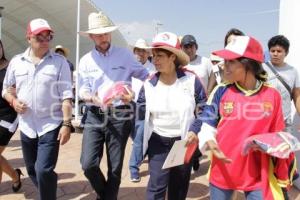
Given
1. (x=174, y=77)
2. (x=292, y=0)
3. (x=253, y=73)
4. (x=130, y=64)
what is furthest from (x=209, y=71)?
(x=253, y=73)

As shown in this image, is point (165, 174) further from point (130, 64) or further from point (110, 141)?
point (130, 64)

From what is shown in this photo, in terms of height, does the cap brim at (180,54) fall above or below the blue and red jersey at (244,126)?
above

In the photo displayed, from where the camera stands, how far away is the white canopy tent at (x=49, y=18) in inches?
918

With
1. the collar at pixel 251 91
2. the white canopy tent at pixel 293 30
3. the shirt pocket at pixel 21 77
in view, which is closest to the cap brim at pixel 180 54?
the collar at pixel 251 91

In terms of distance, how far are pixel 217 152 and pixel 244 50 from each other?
67cm

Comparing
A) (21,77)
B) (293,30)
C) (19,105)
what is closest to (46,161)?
(19,105)

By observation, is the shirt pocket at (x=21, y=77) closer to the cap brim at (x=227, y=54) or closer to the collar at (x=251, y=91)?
the cap brim at (x=227, y=54)

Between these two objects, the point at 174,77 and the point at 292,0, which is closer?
the point at 174,77

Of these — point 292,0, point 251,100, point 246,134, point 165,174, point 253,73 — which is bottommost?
point 165,174

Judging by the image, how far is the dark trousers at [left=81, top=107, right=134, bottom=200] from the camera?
366cm

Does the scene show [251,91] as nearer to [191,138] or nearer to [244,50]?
[244,50]

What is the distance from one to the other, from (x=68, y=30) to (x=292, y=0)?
2397 cm

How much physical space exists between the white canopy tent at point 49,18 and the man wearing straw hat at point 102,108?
19307mm

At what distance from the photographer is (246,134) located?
2516 millimetres
